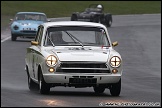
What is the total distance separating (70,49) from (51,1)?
2281 inches

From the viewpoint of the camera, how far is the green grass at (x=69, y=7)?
59.8 meters

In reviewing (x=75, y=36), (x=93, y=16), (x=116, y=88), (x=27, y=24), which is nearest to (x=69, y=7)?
(x=93, y=16)

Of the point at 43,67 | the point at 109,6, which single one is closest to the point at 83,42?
the point at 43,67

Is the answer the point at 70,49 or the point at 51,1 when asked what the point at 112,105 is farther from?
the point at 51,1

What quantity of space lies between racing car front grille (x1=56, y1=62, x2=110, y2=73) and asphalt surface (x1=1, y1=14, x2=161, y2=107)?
1.51ft

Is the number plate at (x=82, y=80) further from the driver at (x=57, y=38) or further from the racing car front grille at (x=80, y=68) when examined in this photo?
the driver at (x=57, y=38)

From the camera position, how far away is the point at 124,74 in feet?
73.7

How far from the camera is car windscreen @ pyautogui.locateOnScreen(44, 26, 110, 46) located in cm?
1440

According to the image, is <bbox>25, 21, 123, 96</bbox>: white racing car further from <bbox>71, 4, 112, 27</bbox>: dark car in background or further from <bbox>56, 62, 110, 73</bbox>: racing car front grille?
<bbox>71, 4, 112, 27</bbox>: dark car in background

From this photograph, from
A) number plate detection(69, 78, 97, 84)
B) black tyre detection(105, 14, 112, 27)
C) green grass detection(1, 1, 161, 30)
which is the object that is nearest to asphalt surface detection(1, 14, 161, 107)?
number plate detection(69, 78, 97, 84)

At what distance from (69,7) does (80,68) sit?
173 feet

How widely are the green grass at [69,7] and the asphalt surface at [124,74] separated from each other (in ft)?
21.5

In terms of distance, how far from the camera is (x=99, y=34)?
1473cm

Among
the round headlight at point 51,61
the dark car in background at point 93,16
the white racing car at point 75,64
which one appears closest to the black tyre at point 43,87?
the white racing car at point 75,64
